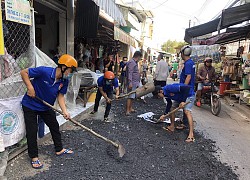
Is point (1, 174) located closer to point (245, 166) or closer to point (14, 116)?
point (14, 116)

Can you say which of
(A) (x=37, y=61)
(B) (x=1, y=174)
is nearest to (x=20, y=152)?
(B) (x=1, y=174)

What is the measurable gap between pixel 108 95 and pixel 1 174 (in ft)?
10.7

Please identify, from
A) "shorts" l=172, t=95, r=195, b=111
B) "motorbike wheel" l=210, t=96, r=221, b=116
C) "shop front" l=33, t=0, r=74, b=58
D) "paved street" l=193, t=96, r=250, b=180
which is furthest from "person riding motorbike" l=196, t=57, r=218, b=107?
"shop front" l=33, t=0, r=74, b=58

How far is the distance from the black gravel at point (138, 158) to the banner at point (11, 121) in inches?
24.3

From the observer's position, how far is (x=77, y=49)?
844 cm

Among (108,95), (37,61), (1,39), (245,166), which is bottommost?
(245,166)

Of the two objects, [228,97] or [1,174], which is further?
[228,97]

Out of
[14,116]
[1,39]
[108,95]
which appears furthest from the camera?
[108,95]

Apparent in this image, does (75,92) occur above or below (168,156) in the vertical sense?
above

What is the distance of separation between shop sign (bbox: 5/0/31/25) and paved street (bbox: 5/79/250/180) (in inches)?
79.5

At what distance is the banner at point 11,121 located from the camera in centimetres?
301

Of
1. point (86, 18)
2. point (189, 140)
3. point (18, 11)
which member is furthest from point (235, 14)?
point (18, 11)

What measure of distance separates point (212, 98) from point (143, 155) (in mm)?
4442

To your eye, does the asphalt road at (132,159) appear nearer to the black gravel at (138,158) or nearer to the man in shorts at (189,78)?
the black gravel at (138,158)
